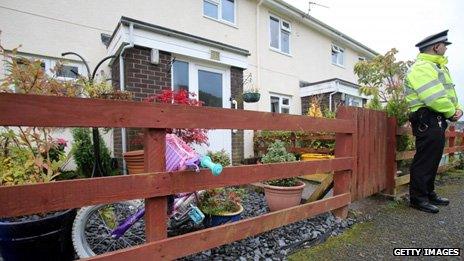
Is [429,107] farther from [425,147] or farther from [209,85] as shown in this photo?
[209,85]

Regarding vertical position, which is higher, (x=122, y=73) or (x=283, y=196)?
(x=122, y=73)

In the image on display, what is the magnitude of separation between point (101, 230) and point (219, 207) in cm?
118

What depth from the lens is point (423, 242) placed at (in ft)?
8.84

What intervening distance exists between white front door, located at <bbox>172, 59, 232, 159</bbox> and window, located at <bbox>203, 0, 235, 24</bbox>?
2973mm

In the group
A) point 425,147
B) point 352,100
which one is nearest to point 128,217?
point 425,147

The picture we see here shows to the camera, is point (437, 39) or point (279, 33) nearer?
point (437, 39)

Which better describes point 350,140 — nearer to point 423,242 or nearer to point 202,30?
point 423,242

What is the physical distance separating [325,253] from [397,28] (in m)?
19.2

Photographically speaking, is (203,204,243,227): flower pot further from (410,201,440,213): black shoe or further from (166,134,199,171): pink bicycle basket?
(410,201,440,213): black shoe

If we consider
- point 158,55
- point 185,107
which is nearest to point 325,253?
point 185,107

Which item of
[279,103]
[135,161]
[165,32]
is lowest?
[135,161]

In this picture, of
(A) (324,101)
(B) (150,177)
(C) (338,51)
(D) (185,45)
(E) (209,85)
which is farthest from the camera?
(C) (338,51)

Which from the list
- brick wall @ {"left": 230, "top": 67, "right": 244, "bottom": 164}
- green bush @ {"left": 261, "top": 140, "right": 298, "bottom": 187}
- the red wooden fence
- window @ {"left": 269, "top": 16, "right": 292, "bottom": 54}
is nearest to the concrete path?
the red wooden fence

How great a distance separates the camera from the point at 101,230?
2.68m
